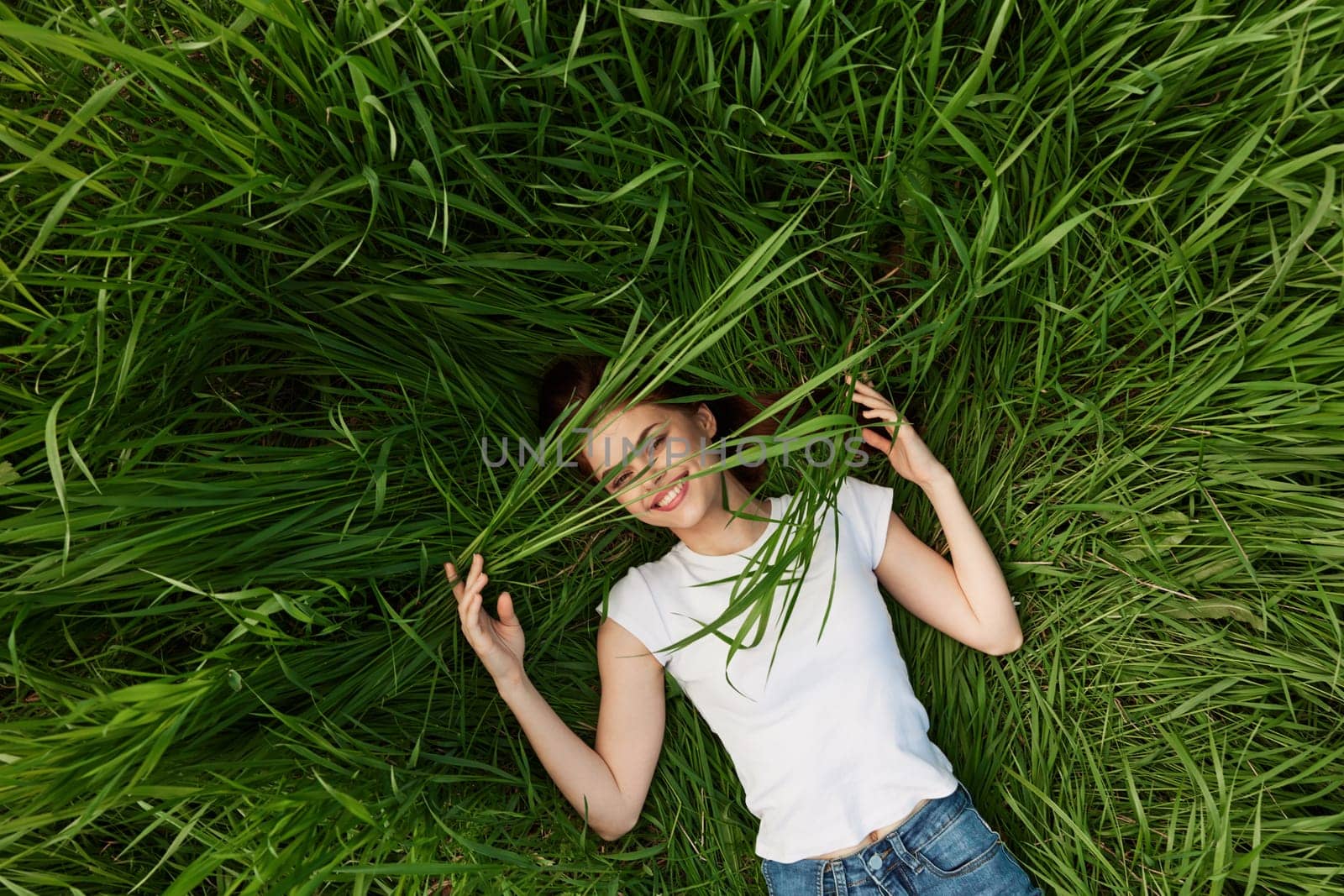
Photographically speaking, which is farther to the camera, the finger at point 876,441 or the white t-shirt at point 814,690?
the finger at point 876,441

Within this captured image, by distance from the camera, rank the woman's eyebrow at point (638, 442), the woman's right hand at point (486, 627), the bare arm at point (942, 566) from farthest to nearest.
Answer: the bare arm at point (942, 566)
the woman's right hand at point (486, 627)
the woman's eyebrow at point (638, 442)

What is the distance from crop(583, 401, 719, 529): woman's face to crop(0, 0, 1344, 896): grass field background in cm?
11

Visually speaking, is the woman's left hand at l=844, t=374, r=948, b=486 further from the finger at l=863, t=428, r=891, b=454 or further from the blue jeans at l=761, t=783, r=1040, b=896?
the blue jeans at l=761, t=783, r=1040, b=896

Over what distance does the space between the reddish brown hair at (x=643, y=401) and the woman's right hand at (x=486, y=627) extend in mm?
312

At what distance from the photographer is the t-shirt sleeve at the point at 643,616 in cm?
165

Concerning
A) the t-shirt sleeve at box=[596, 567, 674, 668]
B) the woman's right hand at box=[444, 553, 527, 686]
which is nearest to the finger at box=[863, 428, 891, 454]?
the t-shirt sleeve at box=[596, 567, 674, 668]

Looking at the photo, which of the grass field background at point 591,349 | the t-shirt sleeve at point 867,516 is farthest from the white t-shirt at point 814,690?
the grass field background at point 591,349

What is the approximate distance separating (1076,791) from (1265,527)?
0.66 meters

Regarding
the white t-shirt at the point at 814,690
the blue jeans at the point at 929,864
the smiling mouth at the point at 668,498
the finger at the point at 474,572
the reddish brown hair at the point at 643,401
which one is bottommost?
the blue jeans at the point at 929,864

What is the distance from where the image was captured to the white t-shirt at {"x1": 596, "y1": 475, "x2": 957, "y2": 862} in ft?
5.08

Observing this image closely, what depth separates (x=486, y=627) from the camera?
1.55m

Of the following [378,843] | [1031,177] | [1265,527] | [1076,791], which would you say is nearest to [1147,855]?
[1076,791]

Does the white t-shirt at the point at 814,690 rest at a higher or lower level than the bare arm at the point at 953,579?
lower

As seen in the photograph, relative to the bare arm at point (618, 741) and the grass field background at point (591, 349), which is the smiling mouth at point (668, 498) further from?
the bare arm at point (618, 741)
